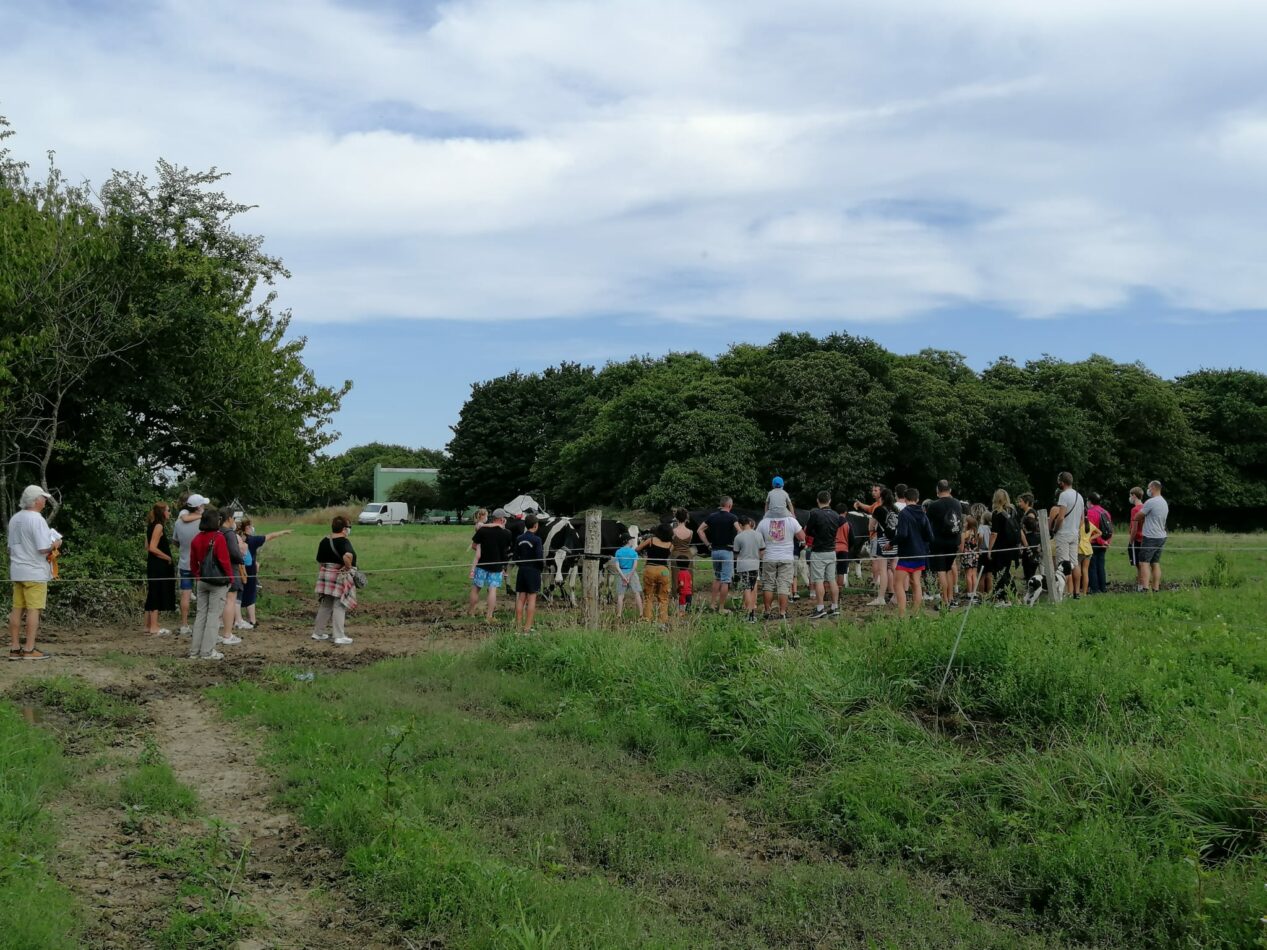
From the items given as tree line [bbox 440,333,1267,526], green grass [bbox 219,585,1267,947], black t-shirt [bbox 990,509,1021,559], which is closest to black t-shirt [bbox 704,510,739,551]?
black t-shirt [bbox 990,509,1021,559]

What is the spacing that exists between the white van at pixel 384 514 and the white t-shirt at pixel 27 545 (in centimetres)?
5815

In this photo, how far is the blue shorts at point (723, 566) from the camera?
1498 centimetres

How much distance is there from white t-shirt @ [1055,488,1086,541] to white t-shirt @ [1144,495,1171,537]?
5.19ft

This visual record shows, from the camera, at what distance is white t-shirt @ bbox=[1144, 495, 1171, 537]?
15.1 m

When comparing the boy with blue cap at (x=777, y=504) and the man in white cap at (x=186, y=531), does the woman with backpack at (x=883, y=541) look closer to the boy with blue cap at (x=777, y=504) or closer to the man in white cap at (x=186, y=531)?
the boy with blue cap at (x=777, y=504)

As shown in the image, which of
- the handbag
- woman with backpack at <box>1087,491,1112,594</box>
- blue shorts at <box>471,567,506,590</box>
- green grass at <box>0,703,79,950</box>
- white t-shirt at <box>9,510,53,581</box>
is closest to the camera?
green grass at <box>0,703,79,950</box>

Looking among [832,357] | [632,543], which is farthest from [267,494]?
[832,357]

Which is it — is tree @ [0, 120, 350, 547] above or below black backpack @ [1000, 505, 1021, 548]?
above

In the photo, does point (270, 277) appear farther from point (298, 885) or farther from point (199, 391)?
point (298, 885)

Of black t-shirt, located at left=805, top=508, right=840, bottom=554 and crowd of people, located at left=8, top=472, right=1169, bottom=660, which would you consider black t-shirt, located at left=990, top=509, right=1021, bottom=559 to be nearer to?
crowd of people, located at left=8, top=472, right=1169, bottom=660

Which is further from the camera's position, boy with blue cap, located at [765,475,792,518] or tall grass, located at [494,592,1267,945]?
boy with blue cap, located at [765,475,792,518]

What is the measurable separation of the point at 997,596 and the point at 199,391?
12.6m

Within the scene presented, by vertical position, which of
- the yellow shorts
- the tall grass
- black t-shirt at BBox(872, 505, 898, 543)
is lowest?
the tall grass

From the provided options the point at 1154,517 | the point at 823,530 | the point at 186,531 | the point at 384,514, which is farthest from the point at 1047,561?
the point at 384,514
